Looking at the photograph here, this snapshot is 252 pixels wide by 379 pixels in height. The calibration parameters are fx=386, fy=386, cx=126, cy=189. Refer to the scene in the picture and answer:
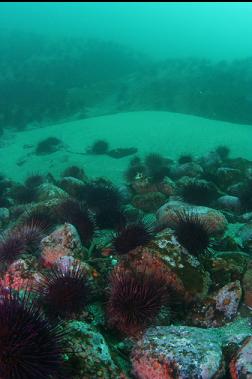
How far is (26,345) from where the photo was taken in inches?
112

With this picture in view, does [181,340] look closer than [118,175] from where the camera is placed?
Yes

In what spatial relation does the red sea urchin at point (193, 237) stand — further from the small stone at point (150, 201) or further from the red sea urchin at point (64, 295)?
the small stone at point (150, 201)

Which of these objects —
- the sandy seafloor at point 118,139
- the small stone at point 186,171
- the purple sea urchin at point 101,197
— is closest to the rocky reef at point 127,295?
the purple sea urchin at point 101,197

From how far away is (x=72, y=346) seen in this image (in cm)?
363

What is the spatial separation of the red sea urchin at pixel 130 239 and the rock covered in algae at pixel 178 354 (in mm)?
1426

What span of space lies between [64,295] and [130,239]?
1527 mm

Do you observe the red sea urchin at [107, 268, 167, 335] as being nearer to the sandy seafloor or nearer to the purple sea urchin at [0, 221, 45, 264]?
the purple sea urchin at [0, 221, 45, 264]

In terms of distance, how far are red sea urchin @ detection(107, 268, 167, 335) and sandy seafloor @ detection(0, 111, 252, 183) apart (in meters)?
10.4

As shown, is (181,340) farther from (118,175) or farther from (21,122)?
(21,122)

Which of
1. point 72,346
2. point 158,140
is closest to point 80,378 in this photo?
point 72,346

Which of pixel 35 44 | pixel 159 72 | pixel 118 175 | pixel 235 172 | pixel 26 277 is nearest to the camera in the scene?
pixel 26 277

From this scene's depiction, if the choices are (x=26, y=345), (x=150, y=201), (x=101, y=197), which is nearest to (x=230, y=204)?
(x=150, y=201)

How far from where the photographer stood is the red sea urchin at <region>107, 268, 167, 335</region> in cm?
396

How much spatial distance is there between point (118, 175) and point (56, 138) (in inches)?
262
